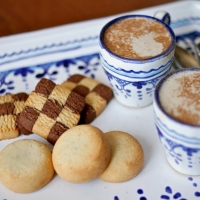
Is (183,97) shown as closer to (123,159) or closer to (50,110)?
(123,159)

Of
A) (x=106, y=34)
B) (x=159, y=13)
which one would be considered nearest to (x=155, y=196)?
(x=106, y=34)

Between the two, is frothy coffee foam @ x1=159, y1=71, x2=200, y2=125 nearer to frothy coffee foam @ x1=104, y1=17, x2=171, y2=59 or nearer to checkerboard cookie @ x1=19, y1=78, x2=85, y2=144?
frothy coffee foam @ x1=104, y1=17, x2=171, y2=59

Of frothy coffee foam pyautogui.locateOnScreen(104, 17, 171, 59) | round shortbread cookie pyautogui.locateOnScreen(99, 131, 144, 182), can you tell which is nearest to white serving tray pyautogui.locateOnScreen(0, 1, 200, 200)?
round shortbread cookie pyautogui.locateOnScreen(99, 131, 144, 182)

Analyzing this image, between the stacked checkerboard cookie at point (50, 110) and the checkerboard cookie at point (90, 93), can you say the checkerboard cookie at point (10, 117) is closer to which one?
the stacked checkerboard cookie at point (50, 110)

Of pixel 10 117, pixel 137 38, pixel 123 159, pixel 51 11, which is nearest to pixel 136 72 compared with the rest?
pixel 137 38

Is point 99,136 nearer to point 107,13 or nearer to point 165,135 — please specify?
point 165,135

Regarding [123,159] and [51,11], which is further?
[51,11]
